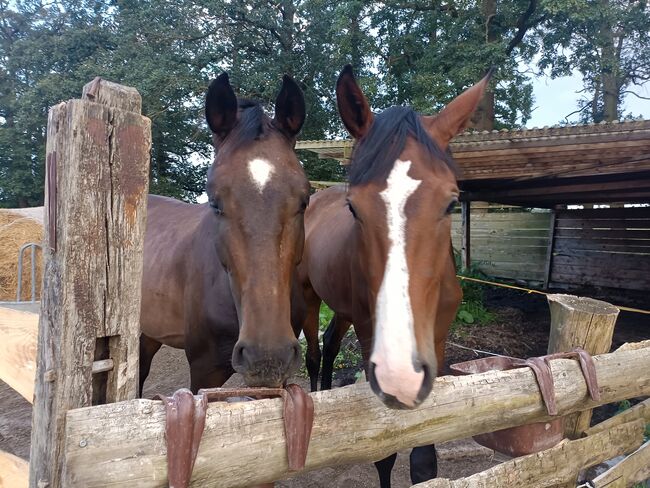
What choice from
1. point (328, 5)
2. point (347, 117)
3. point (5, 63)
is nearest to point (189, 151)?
point (328, 5)

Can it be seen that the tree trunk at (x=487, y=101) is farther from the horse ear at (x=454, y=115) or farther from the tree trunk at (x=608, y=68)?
the horse ear at (x=454, y=115)

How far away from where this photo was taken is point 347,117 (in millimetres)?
2195

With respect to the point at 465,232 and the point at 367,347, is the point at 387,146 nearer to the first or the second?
the point at 367,347

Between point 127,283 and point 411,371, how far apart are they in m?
0.86

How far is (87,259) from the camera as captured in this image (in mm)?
1077

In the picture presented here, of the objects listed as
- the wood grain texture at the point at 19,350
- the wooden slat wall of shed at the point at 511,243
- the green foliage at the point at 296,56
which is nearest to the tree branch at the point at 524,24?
the green foliage at the point at 296,56

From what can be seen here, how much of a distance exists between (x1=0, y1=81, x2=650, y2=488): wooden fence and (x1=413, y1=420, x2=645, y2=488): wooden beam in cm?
78

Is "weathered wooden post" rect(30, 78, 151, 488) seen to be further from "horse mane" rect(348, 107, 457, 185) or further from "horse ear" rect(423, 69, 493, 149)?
"horse ear" rect(423, 69, 493, 149)

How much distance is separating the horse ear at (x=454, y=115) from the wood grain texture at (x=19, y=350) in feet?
6.00

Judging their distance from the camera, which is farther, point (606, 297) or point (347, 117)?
point (606, 297)

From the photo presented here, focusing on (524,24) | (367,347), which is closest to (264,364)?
(367,347)

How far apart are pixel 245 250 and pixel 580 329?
1671mm

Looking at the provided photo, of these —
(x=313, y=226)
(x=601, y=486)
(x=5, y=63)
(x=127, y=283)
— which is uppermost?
(x=5, y=63)

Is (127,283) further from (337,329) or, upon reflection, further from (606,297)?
(606,297)
